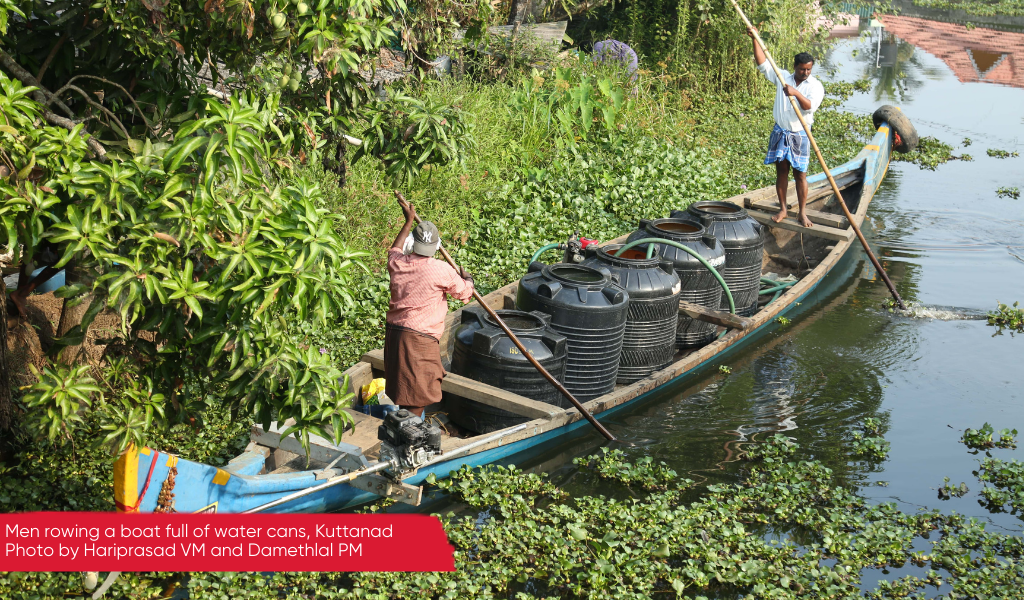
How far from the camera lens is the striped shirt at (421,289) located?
5582 mm

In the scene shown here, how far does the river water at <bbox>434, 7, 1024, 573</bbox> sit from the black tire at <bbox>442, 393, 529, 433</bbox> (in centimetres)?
40

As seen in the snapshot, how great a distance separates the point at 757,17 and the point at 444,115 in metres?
11.7

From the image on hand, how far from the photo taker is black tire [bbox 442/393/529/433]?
6.14 meters

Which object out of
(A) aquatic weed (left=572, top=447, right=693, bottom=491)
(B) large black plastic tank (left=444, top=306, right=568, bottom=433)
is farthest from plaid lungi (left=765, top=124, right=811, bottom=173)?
(A) aquatic weed (left=572, top=447, right=693, bottom=491)

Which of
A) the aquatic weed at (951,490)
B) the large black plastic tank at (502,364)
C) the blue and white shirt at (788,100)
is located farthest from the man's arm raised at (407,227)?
the blue and white shirt at (788,100)

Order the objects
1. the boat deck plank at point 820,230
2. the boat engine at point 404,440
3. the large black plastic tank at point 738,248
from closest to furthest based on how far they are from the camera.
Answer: the boat engine at point 404,440
the large black plastic tank at point 738,248
the boat deck plank at point 820,230

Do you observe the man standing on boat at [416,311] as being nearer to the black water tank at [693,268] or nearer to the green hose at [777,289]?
the black water tank at [693,268]

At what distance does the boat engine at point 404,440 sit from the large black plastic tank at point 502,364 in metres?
1.03

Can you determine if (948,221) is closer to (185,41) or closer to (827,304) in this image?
(827,304)

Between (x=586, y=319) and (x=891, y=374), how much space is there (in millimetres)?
3326

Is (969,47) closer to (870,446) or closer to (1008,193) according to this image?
(1008,193)

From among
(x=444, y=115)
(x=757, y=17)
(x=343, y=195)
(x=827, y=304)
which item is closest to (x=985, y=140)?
(x=757, y=17)

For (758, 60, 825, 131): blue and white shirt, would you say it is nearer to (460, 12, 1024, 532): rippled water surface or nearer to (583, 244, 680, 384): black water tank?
(460, 12, 1024, 532): rippled water surface

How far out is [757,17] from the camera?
1507cm
